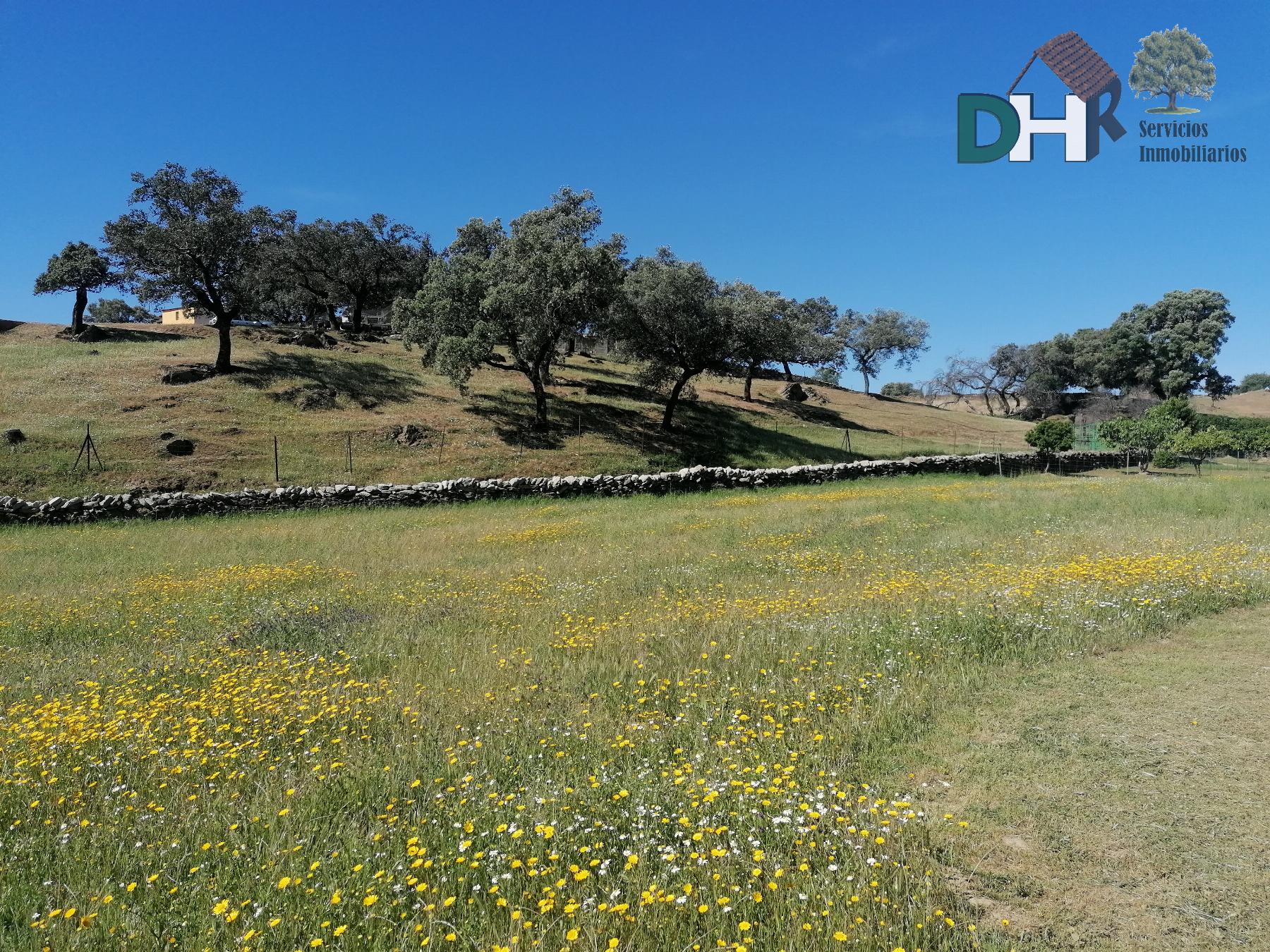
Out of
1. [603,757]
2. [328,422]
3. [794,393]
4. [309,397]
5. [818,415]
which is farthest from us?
[794,393]

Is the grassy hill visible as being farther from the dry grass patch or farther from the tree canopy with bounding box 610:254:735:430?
the dry grass patch

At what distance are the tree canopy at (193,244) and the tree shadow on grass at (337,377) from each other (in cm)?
233

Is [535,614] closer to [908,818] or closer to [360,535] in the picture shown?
[908,818]

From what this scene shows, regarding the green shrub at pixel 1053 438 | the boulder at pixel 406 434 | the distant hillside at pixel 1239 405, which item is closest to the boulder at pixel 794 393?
the green shrub at pixel 1053 438

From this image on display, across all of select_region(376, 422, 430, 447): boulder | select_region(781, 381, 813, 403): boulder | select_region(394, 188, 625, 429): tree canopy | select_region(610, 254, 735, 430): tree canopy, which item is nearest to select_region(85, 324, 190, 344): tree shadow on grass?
select_region(394, 188, 625, 429): tree canopy

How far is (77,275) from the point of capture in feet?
155

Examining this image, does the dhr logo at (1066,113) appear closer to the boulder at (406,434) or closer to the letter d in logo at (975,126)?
the letter d in logo at (975,126)

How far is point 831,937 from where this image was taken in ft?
11.6

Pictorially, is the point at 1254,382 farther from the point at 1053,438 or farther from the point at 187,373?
the point at 187,373

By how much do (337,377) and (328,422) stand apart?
307 inches

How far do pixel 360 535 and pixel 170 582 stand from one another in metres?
5.93

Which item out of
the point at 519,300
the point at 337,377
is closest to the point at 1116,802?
the point at 519,300

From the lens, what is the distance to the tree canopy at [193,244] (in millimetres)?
36281

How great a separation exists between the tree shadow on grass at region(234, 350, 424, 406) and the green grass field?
28.2 meters
